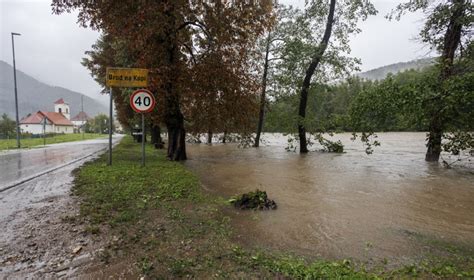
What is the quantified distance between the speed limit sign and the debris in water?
15.6 feet

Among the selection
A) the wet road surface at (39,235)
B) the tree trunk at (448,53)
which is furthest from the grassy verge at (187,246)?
the tree trunk at (448,53)

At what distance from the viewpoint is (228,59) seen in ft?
32.6

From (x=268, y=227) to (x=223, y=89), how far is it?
6930mm

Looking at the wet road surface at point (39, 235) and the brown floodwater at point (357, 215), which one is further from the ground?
the wet road surface at point (39, 235)

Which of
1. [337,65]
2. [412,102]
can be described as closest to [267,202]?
[412,102]

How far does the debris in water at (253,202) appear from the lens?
489 cm

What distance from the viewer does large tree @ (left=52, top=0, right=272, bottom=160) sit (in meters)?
8.70

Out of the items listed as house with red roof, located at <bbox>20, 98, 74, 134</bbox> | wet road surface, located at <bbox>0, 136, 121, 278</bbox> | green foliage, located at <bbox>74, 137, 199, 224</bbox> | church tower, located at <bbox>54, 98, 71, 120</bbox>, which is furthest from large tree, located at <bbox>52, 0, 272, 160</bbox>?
church tower, located at <bbox>54, 98, 71, 120</bbox>

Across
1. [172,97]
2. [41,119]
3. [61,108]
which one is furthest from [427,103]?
[61,108]

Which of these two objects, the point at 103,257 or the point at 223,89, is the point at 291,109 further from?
the point at 103,257

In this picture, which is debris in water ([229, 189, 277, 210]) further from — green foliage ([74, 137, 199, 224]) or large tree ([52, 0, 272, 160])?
large tree ([52, 0, 272, 160])

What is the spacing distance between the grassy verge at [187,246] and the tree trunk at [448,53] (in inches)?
309

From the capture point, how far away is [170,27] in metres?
9.38

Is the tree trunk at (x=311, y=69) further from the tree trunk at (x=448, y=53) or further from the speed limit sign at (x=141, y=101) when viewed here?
the speed limit sign at (x=141, y=101)
